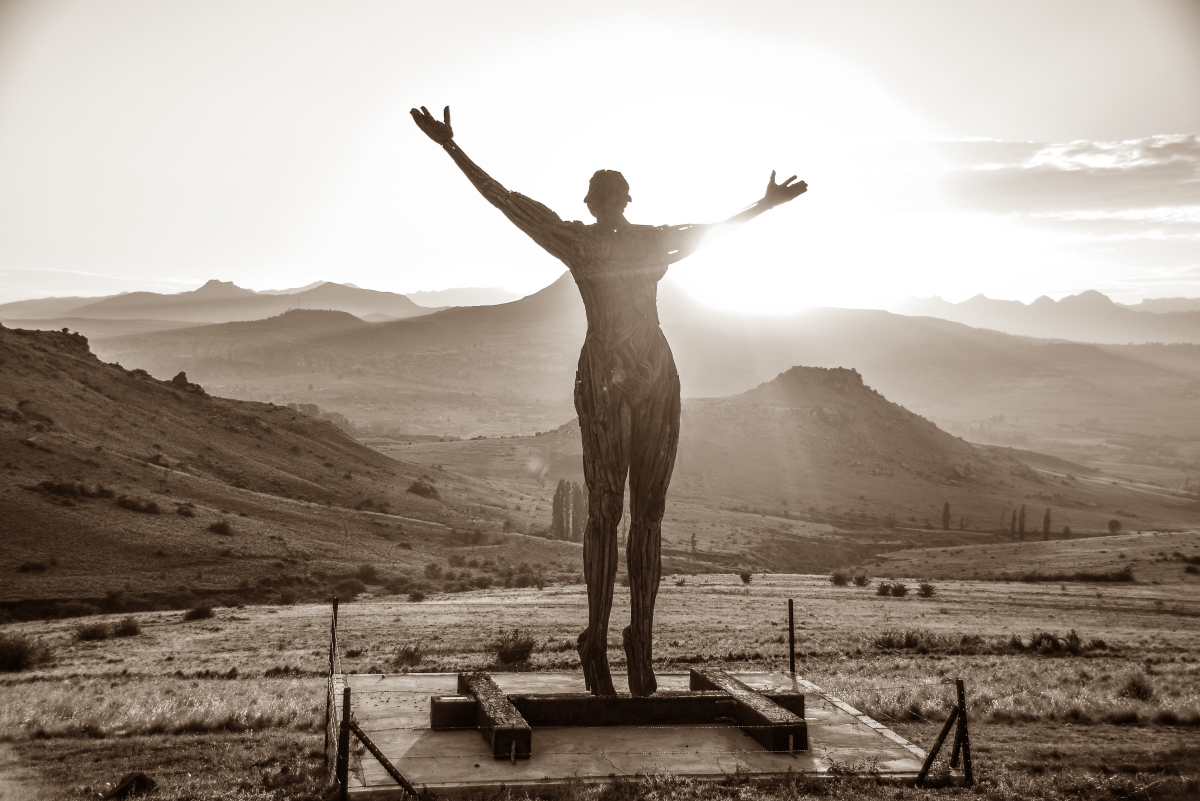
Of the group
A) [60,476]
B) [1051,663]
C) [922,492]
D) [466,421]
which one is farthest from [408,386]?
[1051,663]

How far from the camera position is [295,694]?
1092cm

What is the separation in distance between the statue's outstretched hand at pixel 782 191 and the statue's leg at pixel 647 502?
1620mm

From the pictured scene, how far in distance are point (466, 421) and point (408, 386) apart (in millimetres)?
29440

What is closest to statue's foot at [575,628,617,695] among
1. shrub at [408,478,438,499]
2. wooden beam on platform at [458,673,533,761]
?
wooden beam on platform at [458,673,533,761]

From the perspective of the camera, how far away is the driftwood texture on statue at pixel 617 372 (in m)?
8.20

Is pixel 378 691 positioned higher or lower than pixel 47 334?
lower

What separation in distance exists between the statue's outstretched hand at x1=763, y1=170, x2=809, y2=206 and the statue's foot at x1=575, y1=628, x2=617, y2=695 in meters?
4.08

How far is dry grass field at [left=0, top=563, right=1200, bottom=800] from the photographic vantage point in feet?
24.2

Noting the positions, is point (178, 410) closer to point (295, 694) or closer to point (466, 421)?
point (295, 694)

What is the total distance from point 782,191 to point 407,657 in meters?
8.74

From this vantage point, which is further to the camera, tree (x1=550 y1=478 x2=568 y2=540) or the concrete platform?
tree (x1=550 y1=478 x2=568 y2=540)

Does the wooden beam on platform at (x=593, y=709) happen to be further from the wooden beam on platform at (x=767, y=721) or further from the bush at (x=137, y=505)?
the bush at (x=137, y=505)

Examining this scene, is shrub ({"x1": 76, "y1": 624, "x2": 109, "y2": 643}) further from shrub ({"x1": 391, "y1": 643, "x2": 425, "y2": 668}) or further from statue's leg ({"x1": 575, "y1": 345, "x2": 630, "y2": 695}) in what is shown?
statue's leg ({"x1": 575, "y1": 345, "x2": 630, "y2": 695})

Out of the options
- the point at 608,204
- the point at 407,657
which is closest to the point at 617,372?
the point at 608,204
